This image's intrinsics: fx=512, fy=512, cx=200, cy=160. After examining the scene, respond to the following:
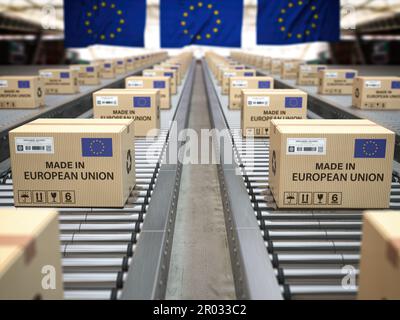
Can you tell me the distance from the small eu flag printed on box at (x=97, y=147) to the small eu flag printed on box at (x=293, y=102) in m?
3.03

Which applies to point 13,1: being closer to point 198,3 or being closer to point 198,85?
point 198,85

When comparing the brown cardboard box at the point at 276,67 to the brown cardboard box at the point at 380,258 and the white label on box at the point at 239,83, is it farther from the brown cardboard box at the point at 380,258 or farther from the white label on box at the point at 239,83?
the brown cardboard box at the point at 380,258

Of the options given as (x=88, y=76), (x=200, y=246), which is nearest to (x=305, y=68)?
(x=88, y=76)

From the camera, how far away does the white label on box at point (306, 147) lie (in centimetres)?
320

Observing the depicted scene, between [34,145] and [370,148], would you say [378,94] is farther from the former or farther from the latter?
[34,145]

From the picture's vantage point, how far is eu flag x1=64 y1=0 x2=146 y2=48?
444 inches

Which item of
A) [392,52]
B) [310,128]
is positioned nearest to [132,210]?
[310,128]

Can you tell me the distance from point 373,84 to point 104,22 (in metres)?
6.25

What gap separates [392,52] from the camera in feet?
80.6

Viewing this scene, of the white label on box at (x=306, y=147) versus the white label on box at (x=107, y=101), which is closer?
the white label on box at (x=306, y=147)

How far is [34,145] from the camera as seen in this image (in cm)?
323

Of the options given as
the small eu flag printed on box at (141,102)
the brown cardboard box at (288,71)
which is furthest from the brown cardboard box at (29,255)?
the brown cardboard box at (288,71)

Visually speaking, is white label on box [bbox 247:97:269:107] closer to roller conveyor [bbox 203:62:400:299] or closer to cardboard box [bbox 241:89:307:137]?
cardboard box [bbox 241:89:307:137]

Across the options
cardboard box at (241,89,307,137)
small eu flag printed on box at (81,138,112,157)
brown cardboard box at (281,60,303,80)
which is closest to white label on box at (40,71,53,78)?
cardboard box at (241,89,307,137)
